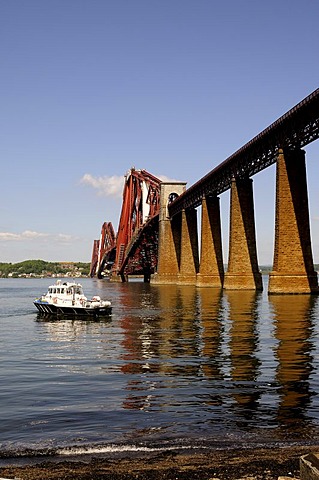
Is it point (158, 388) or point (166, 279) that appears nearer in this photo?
point (158, 388)

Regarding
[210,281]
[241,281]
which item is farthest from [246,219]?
[210,281]

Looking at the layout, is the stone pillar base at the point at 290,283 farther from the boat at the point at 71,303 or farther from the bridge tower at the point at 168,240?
the bridge tower at the point at 168,240

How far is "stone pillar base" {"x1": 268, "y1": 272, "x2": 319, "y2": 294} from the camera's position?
59094mm

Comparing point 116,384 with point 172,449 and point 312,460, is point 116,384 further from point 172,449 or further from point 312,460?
point 312,460

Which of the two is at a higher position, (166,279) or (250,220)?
(250,220)

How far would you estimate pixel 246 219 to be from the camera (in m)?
76.6

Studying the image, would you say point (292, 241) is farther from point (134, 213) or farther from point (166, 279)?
point (134, 213)

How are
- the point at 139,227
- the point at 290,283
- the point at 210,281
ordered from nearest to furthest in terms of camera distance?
the point at 290,283, the point at 210,281, the point at 139,227

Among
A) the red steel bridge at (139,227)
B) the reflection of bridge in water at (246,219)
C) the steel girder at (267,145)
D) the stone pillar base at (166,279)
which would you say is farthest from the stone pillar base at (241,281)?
the red steel bridge at (139,227)

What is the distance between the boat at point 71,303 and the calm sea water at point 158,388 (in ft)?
27.7

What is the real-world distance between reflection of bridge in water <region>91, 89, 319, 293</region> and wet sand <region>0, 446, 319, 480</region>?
157 ft

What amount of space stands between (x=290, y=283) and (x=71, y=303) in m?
24.4

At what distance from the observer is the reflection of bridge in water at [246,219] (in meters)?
59.2

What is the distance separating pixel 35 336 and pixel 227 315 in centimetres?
1440
